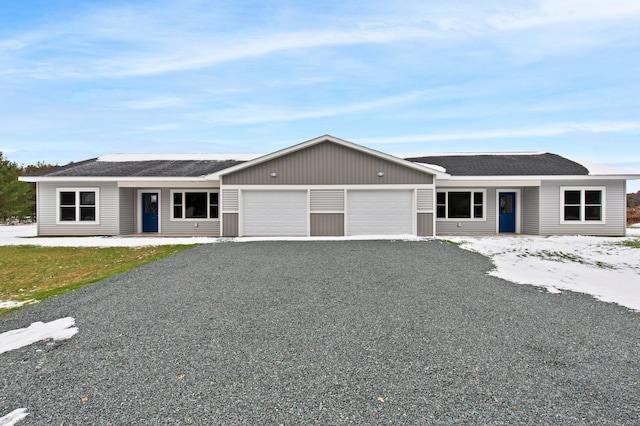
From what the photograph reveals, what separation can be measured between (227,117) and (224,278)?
23749 millimetres

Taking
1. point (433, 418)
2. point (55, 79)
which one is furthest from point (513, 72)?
point (55, 79)

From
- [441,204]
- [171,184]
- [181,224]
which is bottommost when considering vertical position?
[181,224]

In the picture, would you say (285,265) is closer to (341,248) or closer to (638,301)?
(341,248)

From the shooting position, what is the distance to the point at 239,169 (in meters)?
15.0

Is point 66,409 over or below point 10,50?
below

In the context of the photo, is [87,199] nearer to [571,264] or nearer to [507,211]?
[571,264]

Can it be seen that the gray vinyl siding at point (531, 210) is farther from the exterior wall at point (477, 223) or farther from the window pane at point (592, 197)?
the window pane at point (592, 197)

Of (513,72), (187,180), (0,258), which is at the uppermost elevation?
(513,72)

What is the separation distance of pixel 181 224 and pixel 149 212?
1.87 meters

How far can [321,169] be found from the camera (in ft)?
49.6

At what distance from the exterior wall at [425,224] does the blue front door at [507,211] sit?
166 inches

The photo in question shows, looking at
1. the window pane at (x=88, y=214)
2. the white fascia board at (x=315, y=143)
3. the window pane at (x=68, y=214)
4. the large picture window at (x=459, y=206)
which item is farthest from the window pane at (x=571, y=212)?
the window pane at (x=68, y=214)

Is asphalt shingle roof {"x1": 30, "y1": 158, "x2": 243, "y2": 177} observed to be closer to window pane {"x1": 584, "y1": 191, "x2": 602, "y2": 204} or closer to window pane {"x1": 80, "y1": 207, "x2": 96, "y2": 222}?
window pane {"x1": 80, "y1": 207, "x2": 96, "y2": 222}

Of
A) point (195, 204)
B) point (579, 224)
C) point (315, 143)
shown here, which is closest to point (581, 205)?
point (579, 224)
